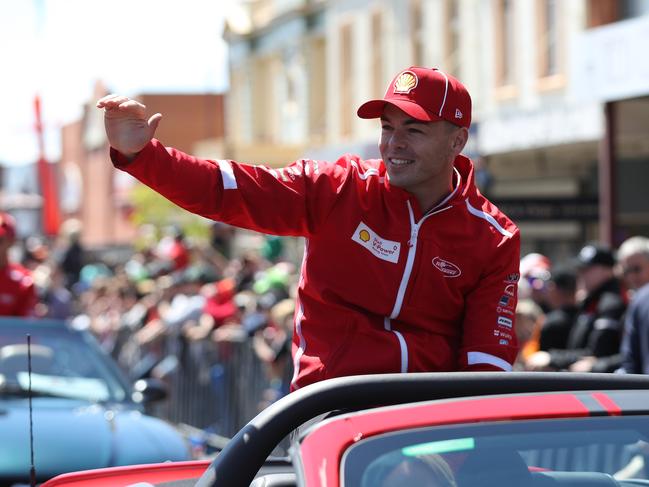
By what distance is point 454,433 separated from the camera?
309 cm

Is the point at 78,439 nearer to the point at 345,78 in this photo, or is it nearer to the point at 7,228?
the point at 7,228

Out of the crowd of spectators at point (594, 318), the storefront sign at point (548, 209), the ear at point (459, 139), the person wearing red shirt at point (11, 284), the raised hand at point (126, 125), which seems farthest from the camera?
the storefront sign at point (548, 209)

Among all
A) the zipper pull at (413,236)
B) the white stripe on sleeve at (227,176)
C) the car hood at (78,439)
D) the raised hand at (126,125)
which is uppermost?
the raised hand at (126,125)

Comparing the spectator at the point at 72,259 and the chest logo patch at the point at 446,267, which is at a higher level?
the chest logo patch at the point at 446,267

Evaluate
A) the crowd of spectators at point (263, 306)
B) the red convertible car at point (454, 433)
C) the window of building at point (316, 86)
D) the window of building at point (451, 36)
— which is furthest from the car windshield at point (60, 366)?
the window of building at point (316, 86)

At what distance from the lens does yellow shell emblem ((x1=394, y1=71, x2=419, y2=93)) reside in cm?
437

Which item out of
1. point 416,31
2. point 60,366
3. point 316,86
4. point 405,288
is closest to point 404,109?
point 405,288

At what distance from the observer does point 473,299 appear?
444 cm

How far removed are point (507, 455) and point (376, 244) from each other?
1375mm

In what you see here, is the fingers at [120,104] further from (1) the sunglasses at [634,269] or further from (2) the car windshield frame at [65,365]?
(1) the sunglasses at [634,269]

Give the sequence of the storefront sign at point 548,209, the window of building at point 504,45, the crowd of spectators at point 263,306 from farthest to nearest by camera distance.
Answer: the window of building at point 504,45
the storefront sign at point 548,209
the crowd of spectators at point 263,306

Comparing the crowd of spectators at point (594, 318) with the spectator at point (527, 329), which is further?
the spectator at point (527, 329)

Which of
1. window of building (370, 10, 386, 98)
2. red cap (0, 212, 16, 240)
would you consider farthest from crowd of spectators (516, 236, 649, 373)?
window of building (370, 10, 386, 98)

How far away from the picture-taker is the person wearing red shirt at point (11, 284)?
10375 millimetres
